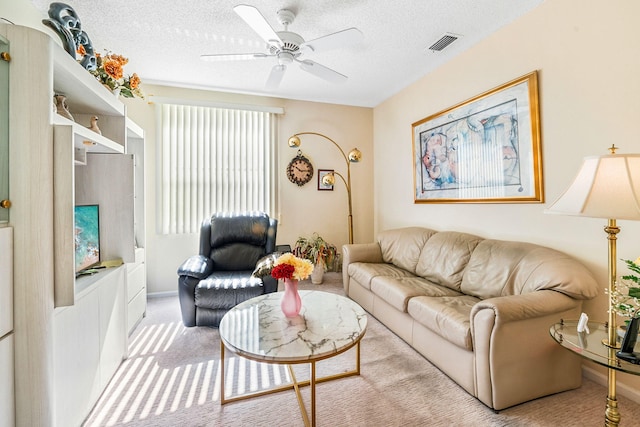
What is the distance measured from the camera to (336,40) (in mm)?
2068

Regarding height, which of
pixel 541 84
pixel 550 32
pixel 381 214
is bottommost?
pixel 381 214

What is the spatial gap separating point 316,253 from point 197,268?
1.74 m

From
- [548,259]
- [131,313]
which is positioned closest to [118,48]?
[131,313]

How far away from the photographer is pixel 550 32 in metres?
2.10

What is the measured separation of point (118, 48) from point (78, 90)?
58.8 inches

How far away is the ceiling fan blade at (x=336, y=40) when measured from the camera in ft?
6.41

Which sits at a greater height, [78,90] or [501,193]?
[78,90]

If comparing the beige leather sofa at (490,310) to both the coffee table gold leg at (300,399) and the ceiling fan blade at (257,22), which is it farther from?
the ceiling fan blade at (257,22)

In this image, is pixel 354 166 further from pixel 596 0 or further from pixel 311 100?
pixel 596 0

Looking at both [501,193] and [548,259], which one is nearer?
[548,259]

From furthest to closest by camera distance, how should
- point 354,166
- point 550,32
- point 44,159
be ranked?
point 354,166 < point 550,32 < point 44,159

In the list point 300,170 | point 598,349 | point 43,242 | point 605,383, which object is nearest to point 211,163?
point 300,170

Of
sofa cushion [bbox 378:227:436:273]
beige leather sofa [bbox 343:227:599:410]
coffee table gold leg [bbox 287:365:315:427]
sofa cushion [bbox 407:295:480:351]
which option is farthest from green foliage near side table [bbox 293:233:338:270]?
coffee table gold leg [bbox 287:365:315:427]

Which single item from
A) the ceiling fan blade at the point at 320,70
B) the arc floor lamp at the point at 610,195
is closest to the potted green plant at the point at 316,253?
the ceiling fan blade at the point at 320,70
